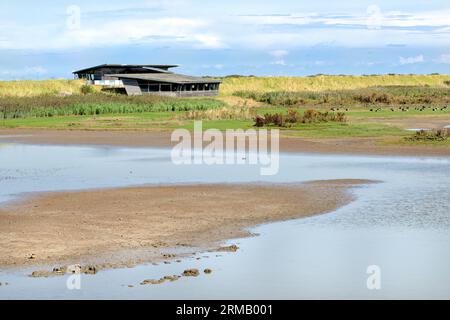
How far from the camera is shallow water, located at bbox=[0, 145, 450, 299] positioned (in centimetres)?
1260

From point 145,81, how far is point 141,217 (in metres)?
67.0

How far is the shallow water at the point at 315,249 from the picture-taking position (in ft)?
41.3

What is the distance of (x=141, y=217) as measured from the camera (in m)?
19.0

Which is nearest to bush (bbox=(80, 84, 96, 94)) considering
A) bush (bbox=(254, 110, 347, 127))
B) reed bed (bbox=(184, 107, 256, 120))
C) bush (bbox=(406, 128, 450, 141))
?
reed bed (bbox=(184, 107, 256, 120))

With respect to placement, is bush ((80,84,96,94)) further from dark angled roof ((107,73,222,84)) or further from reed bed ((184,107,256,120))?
reed bed ((184,107,256,120))

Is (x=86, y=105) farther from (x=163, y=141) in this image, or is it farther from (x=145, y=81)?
(x=163, y=141)

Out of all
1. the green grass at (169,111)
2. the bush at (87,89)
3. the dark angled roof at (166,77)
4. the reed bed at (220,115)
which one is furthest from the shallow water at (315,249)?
the dark angled roof at (166,77)

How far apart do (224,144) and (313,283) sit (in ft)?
85.8

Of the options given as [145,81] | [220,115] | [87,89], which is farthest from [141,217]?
[145,81]

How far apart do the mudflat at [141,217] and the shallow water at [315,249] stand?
789mm

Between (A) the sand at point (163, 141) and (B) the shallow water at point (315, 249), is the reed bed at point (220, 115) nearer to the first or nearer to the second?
(A) the sand at point (163, 141)

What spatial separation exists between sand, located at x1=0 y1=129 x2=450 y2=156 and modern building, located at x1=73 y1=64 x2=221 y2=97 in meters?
34.5

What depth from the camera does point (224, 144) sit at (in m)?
38.9
